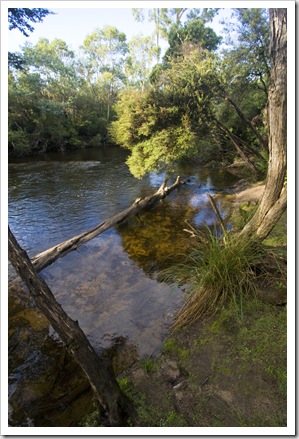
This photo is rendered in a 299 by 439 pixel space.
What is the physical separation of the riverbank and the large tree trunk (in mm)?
918

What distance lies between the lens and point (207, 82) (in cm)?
883

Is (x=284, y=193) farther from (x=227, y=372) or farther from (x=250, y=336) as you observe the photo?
(x=227, y=372)

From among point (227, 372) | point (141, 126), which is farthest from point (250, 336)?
point (141, 126)

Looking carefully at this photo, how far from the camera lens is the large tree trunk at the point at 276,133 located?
3.50m

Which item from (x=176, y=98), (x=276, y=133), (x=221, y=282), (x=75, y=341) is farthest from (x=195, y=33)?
(x=75, y=341)

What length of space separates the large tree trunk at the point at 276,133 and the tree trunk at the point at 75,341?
299cm

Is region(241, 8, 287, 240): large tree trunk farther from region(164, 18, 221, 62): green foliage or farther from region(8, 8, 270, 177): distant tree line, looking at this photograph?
region(164, 18, 221, 62): green foliage

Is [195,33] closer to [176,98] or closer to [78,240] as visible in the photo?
[176,98]

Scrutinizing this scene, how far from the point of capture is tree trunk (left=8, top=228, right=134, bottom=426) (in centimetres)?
239

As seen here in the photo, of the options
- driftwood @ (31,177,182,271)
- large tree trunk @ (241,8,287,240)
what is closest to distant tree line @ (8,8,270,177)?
driftwood @ (31,177,182,271)

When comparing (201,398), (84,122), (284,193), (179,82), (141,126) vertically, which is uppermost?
(84,122)

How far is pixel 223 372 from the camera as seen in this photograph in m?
3.06

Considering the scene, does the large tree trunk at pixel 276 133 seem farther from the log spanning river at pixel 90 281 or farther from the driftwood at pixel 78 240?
the driftwood at pixel 78 240

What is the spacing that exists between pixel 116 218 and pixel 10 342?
473 centimetres
